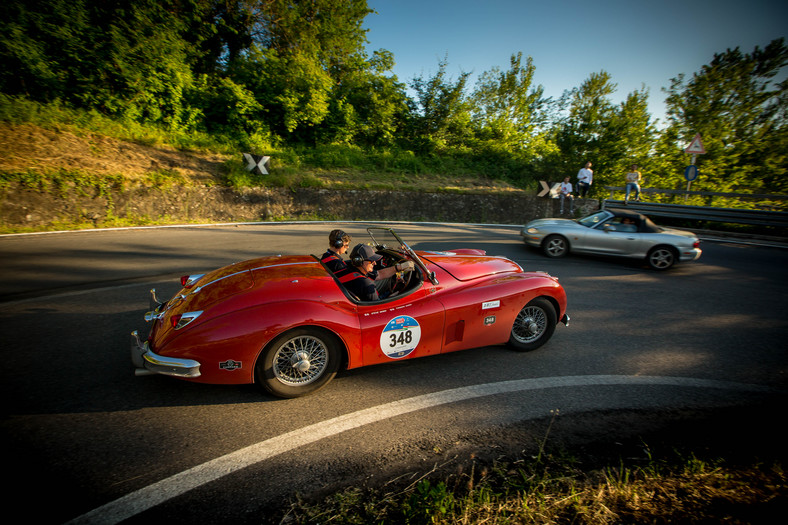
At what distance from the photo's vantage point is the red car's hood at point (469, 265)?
3.77 m

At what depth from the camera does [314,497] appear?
198cm

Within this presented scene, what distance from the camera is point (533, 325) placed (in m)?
3.81

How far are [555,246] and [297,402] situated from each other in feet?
23.4

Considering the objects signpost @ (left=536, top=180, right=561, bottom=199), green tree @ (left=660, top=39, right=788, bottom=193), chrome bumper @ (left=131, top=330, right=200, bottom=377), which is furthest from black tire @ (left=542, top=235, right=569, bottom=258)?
green tree @ (left=660, top=39, right=788, bottom=193)

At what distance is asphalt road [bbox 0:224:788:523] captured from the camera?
208 cm

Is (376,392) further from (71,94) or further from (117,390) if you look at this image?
(71,94)

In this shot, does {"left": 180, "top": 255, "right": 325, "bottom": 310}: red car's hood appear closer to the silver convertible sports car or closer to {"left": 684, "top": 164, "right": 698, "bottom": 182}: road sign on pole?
the silver convertible sports car

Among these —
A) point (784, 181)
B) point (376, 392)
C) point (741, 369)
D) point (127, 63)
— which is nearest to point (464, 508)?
point (376, 392)

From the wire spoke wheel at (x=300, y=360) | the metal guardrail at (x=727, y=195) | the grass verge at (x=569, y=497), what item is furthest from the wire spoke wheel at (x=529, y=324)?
the metal guardrail at (x=727, y=195)

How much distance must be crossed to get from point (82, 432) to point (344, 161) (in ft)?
51.9

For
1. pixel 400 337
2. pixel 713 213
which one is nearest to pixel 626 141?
pixel 713 213

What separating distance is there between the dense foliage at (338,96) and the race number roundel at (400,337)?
49.7 ft

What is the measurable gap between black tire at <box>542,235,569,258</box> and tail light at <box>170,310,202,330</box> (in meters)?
7.51

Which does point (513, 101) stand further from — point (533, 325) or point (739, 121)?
point (533, 325)
